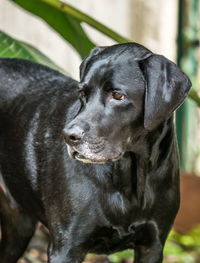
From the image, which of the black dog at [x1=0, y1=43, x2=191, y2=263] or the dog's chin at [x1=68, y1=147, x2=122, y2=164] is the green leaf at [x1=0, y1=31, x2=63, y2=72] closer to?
the black dog at [x1=0, y1=43, x2=191, y2=263]

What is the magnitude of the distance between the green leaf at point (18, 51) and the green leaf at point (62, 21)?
0.53ft

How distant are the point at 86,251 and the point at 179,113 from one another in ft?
10.5

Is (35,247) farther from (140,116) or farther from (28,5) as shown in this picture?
(140,116)

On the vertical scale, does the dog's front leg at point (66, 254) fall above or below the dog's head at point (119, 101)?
below

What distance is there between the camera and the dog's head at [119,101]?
257cm

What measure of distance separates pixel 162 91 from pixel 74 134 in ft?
1.23

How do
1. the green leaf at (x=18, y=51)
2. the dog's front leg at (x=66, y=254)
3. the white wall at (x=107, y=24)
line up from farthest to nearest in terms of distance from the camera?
the white wall at (x=107, y=24)
the green leaf at (x=18, y=51)
the dog's front leg at (x=66, y=254)

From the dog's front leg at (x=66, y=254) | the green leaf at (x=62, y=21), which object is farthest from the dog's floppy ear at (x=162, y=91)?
the green leaf at (x=62, y=21)

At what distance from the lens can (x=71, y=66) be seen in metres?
5.46

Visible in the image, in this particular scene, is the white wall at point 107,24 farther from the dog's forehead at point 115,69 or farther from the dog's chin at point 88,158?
the dog's chin at point 88,158

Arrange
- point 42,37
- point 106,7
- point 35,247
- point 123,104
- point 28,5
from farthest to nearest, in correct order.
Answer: point 106,7 → point 42,37 → point 35,247 → point 28,5 → point 123,104

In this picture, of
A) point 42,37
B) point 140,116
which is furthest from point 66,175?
point 42,37

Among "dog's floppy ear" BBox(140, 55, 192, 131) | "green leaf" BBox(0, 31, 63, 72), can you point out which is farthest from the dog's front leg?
"green leaf" BBox(0, 31, 63, 72)

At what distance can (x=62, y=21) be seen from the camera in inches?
138
